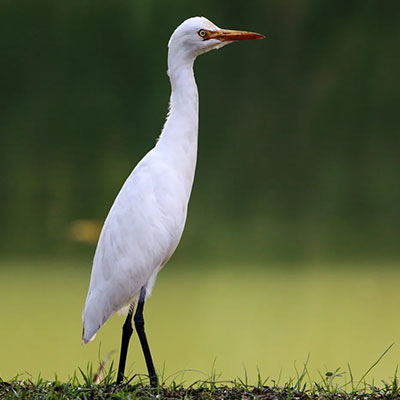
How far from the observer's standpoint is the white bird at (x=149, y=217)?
2.68 meters

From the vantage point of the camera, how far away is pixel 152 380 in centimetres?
257

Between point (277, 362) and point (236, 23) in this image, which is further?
point (236, 23)

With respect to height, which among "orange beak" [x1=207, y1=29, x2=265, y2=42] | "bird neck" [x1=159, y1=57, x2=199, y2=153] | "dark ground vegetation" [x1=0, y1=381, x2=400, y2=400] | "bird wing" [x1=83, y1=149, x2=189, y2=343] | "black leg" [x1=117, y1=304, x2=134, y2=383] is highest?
"orange beak" [x1=207, y1=29, x2=265, y2=42]

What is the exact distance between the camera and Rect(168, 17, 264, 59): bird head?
2719 millimetres

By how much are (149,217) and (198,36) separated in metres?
0.62

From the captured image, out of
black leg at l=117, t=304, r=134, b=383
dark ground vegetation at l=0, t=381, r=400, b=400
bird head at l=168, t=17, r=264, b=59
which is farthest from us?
bird head at l=168, t=17, r=264, b=59

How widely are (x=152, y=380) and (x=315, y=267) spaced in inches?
146

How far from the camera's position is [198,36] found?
273 cm

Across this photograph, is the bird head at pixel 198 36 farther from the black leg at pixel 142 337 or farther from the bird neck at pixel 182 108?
the black leg at pixel 142 337

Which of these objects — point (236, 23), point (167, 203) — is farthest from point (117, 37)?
point (167, 203)

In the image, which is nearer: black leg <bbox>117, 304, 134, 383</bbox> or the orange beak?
black leg <bbox>117, 304, 134, 383</bbox>

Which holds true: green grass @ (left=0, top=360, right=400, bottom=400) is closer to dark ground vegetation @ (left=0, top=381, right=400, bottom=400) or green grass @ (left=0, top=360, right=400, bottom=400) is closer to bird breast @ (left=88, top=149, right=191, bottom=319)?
dark ground vegetation @ (left=0, top=381, right=400, bottom=400)

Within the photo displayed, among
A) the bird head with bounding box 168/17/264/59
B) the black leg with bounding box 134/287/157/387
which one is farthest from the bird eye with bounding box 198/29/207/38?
the black leg with bounding box 134/287/157/387

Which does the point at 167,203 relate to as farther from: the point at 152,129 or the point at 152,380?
the point at 152,129
